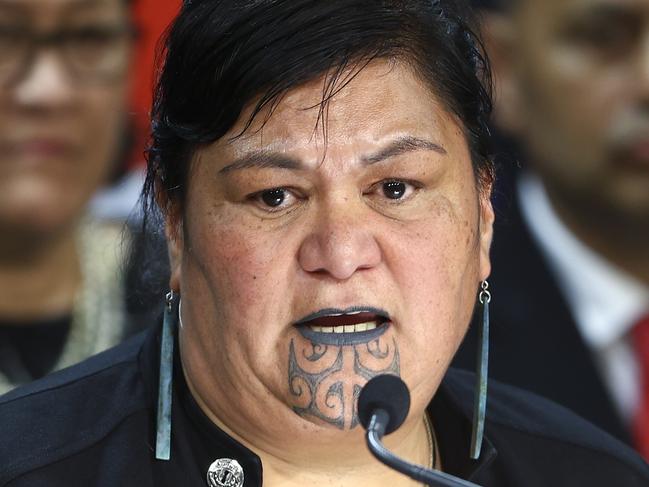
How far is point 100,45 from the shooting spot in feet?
13.1

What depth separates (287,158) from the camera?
7.17ft

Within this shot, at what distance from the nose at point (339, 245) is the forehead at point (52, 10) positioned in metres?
1.89

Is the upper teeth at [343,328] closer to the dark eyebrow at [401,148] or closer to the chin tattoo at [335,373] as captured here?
the chin tattoo at [335,373]

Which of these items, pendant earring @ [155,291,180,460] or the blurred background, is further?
the blurred background

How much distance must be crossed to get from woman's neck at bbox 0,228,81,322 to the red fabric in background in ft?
1.27

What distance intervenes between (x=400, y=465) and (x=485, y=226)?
708 mm

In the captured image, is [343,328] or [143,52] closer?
[343,328]

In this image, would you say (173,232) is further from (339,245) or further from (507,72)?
(507,72)

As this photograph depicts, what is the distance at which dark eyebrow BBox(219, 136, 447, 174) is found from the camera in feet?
7.18

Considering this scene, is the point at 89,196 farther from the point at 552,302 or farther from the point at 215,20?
the point at 215,20

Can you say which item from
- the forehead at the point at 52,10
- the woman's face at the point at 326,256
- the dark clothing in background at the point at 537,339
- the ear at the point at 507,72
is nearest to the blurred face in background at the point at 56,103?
the forehead at the point at 52,10

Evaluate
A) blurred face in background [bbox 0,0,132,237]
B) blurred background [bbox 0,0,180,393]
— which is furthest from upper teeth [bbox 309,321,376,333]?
blurred face in background [bbox 0,0,132,237]

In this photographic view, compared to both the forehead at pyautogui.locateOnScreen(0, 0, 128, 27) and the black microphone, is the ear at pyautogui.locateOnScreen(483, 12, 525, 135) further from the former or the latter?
the black microphone

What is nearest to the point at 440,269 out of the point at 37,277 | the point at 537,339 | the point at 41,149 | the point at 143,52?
the point at 537,339
